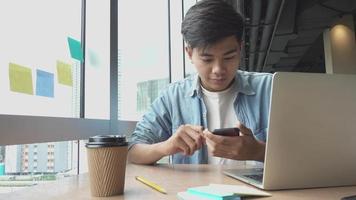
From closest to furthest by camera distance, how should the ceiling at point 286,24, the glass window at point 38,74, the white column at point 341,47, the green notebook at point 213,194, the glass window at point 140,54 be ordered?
the green notebook at point 213,194, the glass window at point 38,74, the glass window at point 140,54, the ceiling at point 286,24, the white column at point 341,47

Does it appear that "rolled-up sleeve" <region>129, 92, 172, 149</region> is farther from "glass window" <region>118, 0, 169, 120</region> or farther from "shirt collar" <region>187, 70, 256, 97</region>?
"glass window" <region>118, 0, 169, 120</region>

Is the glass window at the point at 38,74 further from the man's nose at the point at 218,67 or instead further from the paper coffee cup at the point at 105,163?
the man's nose at the point at 218,67

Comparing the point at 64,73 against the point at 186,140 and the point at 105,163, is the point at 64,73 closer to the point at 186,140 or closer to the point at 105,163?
the point at 186,140

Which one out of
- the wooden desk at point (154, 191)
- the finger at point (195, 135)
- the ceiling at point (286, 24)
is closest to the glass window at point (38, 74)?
the wooden desk at point (154, 191)

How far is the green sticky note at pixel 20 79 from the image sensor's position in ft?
3.41

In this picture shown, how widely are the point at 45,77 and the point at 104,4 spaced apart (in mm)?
678

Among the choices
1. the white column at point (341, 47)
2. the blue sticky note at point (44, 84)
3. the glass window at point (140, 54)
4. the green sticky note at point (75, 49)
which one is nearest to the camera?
the blue sticky note at point (44, 84)

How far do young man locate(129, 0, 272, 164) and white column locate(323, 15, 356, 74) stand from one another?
5.41m

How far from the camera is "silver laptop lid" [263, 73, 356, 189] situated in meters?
0.69

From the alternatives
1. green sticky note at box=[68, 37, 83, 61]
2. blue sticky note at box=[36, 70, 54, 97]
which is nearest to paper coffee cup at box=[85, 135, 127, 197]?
blue sticky note at box=[36, 70, 54, 97]

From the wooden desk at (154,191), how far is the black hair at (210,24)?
0.49 meters

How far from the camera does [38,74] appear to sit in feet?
3.90

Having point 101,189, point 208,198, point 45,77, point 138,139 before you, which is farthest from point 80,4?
point 208,198

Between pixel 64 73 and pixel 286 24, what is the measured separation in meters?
5.15
